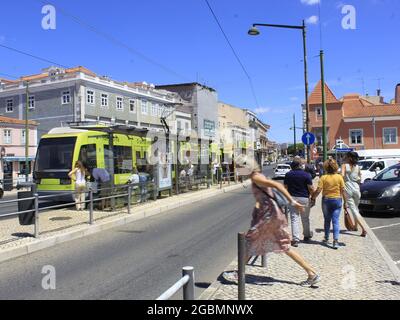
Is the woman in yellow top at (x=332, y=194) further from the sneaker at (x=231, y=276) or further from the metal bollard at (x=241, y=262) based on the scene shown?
the metal bollard at (x=241, y=262)

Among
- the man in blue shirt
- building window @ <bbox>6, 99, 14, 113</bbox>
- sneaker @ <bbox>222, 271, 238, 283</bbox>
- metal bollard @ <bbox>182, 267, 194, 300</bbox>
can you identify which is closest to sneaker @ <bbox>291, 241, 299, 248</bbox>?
the man in blue shirt

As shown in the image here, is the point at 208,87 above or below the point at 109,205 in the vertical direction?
above

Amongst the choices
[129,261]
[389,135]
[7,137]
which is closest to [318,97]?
[389,135]

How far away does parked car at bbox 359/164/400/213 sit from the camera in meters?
12.6

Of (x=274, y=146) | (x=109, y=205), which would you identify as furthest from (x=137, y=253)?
(x=274, y=146)

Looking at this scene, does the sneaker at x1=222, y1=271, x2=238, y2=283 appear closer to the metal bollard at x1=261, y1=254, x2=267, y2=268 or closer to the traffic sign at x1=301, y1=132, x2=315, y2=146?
the metal bollard at x1=261, y1=254, x2=267, y2=268

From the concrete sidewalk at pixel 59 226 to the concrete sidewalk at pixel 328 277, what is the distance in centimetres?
411

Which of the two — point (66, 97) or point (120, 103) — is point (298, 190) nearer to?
point (66, 97)

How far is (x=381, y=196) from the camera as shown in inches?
498

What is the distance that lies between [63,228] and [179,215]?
14.9 ft

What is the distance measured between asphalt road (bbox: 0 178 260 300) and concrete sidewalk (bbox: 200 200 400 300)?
2.16ft

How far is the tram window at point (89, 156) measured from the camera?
15281mm
